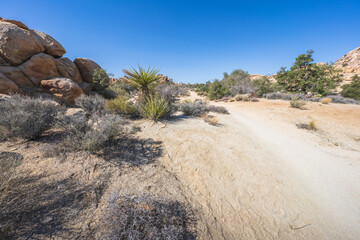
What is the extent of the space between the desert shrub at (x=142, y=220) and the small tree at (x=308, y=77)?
20.7m

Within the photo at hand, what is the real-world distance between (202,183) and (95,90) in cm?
1001

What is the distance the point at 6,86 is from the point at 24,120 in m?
5.29

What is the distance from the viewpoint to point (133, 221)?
1.22m

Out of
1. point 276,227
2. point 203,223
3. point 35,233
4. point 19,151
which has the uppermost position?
point 19,151

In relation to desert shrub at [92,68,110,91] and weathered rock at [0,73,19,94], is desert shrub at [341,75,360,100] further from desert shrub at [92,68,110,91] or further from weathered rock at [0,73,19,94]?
weathered rock at [0,73,19,94]

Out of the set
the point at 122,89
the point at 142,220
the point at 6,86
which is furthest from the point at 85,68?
the point at 142,220

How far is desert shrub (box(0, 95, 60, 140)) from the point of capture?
241 cm

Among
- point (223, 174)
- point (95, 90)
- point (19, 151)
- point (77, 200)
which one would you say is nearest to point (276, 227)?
point (223, 174)

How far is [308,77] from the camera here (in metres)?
14.6

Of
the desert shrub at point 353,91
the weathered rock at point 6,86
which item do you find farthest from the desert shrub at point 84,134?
the desert shrub at point 353,91

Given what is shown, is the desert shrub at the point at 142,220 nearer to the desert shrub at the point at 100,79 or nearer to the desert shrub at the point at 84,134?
the desert shrub at the point at 84,134

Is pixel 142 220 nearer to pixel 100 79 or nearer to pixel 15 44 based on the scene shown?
pixel 100 79

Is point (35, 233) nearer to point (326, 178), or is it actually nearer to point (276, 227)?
point (276, 227)

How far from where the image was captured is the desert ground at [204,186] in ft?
4.56
